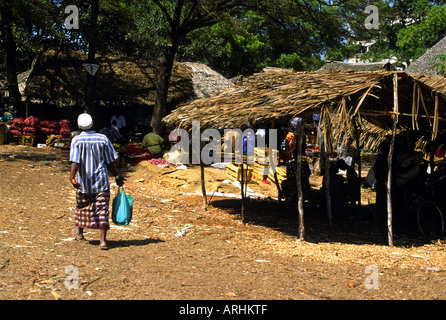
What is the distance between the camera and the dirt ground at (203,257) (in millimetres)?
4969

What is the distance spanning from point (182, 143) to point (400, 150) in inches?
362

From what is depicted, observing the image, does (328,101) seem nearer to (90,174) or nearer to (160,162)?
(90,174)

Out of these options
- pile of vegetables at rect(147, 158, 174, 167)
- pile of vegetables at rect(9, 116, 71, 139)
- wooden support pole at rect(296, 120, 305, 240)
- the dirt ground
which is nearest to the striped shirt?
the dirt ground

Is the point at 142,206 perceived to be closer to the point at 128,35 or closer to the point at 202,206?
the point at 202,206

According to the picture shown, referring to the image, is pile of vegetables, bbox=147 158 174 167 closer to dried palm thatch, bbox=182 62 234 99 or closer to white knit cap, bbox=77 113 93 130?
white knit cap, bbox=77 113 93 130

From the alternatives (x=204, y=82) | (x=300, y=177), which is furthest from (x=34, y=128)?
(x=300, y=177)

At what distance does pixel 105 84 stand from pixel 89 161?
18126 mm

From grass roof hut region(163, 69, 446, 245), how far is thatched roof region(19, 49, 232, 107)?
44.4ft

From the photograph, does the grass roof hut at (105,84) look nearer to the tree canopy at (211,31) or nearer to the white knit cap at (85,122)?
the tree canopy at (211,31)

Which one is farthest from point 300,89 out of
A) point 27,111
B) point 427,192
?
point 27,111

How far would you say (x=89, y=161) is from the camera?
6441 mm

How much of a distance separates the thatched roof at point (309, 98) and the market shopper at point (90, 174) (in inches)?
103

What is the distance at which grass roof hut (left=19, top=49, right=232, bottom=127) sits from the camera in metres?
22.0

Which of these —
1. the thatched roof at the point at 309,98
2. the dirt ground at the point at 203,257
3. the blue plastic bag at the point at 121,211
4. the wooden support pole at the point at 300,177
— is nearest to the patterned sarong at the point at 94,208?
the blue plastic bag at the point at 121,211
